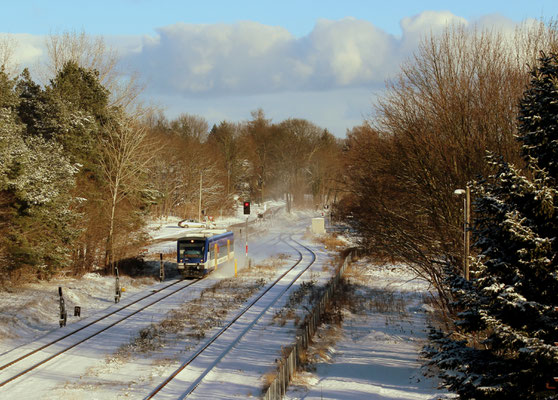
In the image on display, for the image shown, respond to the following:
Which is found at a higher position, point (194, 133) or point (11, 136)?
point (194, 133)

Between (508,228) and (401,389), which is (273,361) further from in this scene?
(508,228)

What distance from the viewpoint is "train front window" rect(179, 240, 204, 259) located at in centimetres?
3338

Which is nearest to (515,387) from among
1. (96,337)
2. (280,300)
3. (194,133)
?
(96,337)

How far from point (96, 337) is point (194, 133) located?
306ft

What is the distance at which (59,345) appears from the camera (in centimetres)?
1820

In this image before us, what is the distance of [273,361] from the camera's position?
17.2m

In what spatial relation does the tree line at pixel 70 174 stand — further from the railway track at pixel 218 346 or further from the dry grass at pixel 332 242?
the dry grass at pixel 332 242

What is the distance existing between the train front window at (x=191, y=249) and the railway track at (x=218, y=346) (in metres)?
5.09

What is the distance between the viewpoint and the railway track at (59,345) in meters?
15.4

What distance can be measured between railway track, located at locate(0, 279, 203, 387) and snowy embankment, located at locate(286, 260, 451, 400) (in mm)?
7802

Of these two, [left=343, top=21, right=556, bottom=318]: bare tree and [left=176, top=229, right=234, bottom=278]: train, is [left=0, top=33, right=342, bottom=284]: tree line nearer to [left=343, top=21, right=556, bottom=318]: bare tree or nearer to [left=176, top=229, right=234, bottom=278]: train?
[left=176, top=229, right=234, bottom=278]: train

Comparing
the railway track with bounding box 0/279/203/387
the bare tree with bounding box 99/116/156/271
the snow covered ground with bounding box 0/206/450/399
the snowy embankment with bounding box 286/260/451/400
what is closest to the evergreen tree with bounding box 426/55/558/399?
the snowy embankment with bounding box 286/260/451/400

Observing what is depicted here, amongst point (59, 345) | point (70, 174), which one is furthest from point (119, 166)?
point (59, 345)

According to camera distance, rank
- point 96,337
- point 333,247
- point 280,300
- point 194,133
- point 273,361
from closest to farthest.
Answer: point 273,361
point 96,337
point 280,300
point 333,247
point 194,133
